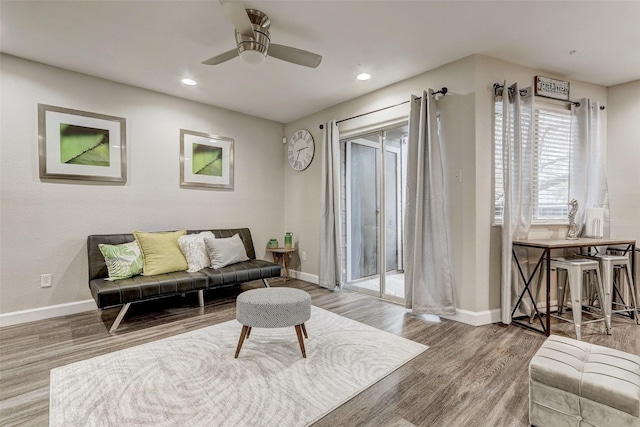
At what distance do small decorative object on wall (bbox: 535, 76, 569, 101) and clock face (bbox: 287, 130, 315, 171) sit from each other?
9.50 feet

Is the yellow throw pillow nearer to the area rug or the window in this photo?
the area rug

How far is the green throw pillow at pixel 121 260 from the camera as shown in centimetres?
309

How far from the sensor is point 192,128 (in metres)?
4.12

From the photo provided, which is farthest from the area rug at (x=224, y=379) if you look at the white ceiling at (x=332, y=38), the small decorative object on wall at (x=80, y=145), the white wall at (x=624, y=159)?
the white wall at (x=624, y=159)

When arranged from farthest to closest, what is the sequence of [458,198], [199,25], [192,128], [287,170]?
1. [287,170]
2. [192,128]
3. [458,198]
4. [199,25]

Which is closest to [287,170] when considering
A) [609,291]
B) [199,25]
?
[199,25]

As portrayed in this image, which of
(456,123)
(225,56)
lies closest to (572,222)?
(456,123)

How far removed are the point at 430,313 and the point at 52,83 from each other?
465 cm

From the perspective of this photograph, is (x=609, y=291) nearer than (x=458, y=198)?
Yes

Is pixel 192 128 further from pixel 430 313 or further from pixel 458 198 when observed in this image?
pixel 430 313

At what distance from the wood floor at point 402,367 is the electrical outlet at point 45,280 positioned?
0.36m

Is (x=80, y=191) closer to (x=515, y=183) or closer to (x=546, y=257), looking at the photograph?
(x=515, y=183)

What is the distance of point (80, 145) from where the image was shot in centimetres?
329

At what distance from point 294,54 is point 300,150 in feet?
8.39
